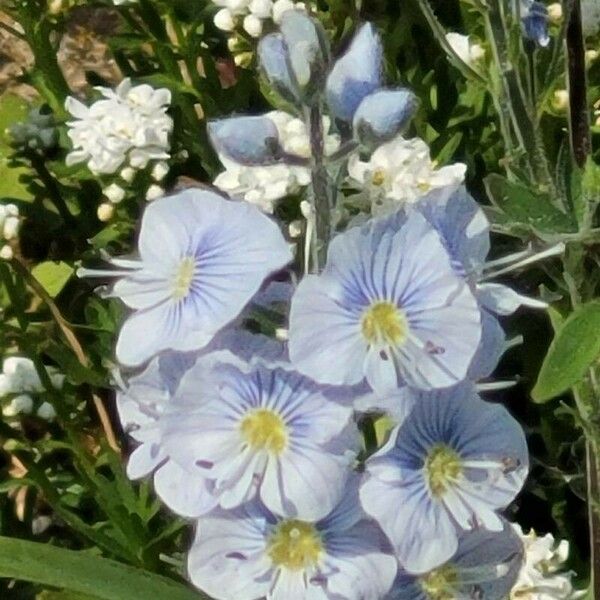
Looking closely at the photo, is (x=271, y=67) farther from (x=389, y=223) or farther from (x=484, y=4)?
(x=484, y=4)

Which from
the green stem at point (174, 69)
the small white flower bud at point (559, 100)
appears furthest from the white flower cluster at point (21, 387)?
the small white flower bud at point (559, 100)

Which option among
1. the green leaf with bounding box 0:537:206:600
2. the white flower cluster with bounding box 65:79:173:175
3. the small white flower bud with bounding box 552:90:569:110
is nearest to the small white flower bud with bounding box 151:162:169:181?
the white flower cluster with bounding box 65:79:173:175

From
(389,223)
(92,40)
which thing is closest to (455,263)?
(389,223)

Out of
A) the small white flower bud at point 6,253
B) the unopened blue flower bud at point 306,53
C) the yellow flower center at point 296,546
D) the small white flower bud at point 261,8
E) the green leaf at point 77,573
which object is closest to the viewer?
the unopened blue flower bud at point 306,53

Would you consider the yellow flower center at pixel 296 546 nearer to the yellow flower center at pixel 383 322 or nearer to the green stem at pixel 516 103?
the yellow flower center at pixel 383 322

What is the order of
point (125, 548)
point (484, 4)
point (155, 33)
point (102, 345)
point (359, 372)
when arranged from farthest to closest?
point (155, 33), point (102, 345), point (125, 548), point (484, 4), point (359, 372)

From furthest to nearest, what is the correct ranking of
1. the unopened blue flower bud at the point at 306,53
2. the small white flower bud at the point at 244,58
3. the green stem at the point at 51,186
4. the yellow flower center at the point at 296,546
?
1. the green stem at the point at 51,186
2. the small white flower bud at the point at 244,58
3. the yellow flower center at the point at 296,546
4. the unopened blue flower bud at the point at 306,53
